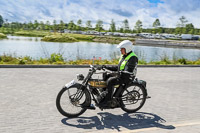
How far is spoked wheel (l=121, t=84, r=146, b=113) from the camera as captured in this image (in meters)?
5.24

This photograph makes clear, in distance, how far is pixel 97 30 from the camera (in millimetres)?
130750

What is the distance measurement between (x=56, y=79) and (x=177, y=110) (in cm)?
511

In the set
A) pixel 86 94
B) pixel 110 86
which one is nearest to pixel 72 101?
pixel 86 94

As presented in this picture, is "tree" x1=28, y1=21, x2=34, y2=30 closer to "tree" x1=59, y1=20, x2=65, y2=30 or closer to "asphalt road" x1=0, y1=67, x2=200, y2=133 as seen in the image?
"tree" x1=59, y1=20, x2=65, y2=30

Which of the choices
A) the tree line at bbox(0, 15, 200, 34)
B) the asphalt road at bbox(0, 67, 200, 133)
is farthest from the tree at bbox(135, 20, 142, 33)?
the asphalt road at bbox(0, 67, 200, 133)

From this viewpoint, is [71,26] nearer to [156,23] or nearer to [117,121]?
[156,23]

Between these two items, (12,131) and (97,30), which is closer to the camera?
(12,131)

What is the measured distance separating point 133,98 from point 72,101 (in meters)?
1.63

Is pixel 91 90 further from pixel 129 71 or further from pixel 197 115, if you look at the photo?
pixel 197 115

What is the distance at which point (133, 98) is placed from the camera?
5336mm

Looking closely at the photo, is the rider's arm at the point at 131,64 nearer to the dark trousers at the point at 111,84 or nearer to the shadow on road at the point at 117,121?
the dark trousers at the point at 111,84

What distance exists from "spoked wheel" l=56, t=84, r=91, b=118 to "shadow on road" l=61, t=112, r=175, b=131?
177 millimetres

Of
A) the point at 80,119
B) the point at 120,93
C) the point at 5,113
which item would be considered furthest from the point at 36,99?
the point at 120,93

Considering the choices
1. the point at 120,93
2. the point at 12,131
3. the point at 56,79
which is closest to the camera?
the point at 12,131
